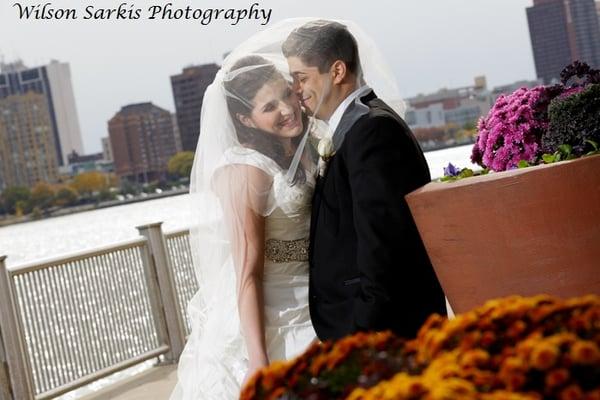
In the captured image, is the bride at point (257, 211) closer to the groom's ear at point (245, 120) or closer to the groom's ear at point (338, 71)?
the groom's ear at point (245, 120)

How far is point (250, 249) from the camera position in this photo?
2947 mm

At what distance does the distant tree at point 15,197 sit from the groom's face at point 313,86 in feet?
266

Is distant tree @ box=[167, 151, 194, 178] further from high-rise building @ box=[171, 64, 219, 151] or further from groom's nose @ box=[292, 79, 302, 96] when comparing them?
groom's nose @ box=[292, 79, 302, 96]

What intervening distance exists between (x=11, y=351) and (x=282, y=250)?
4.09 metres

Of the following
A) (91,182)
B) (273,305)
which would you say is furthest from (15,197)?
(273,305)

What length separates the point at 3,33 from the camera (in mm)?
92625

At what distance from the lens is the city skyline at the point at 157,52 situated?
93.0 meters

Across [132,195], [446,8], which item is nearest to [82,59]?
[132,195]

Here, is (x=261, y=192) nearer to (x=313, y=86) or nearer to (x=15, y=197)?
(x=313, y=86)

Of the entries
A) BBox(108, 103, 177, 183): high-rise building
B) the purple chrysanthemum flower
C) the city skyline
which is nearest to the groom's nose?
the purple chrysanthemum flower

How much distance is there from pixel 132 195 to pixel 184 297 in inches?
2914

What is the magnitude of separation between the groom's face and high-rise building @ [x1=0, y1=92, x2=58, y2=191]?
8333 cm

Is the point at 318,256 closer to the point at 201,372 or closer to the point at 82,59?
the point at 201,372

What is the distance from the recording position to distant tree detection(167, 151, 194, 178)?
242ft
